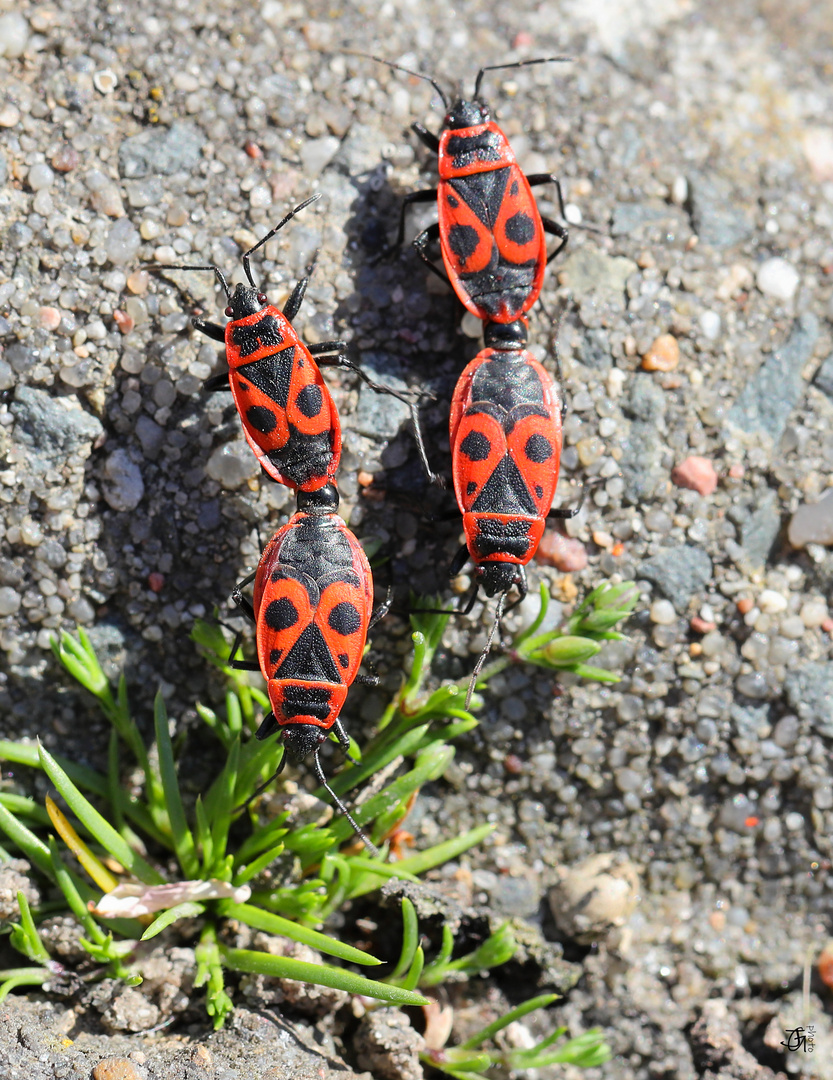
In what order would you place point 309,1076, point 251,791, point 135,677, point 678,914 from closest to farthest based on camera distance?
point 309,1076, point 251,791, point 135,677, point 678,914

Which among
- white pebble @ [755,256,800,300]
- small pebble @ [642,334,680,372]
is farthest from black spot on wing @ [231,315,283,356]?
white pebble @ [755,256,800,300]

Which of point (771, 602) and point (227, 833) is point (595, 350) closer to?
point (771, 602)

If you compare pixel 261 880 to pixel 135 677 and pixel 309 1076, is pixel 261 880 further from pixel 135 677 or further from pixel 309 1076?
pixel 135 677

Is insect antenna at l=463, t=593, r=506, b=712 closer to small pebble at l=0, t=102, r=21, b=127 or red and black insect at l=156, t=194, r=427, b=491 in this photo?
red and black insect at l=156, t=194, r=427, b=491

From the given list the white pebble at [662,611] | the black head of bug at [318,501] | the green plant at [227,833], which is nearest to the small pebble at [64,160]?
the black head of bug at [318,501]

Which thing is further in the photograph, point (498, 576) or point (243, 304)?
point (498, 576)

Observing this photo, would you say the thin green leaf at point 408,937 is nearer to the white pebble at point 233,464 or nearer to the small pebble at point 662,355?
the white pebble at point 233,464

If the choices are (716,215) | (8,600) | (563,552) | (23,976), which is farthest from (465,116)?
(23,976)

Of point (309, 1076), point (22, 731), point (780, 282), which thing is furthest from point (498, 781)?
point (780, 282)
